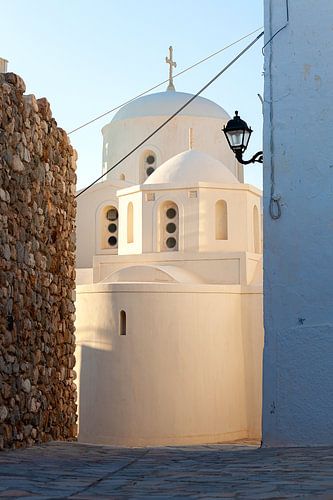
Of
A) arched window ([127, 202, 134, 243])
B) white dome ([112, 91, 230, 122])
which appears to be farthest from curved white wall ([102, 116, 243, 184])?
arched window ([127, 202, 134, 243])

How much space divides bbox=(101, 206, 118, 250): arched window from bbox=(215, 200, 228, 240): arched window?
426cm

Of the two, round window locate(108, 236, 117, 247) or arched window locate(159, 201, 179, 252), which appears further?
round window locate(108, 236, 117, 247)

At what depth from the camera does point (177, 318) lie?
49.6ft

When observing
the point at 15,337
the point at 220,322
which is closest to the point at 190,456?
the point at 15,337

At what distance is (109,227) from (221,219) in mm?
4882

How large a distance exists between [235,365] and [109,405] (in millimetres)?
2891

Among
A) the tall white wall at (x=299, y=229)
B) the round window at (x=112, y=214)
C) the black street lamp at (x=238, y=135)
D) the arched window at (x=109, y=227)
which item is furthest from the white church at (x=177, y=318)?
the tall white wall at (x=299, y=229)

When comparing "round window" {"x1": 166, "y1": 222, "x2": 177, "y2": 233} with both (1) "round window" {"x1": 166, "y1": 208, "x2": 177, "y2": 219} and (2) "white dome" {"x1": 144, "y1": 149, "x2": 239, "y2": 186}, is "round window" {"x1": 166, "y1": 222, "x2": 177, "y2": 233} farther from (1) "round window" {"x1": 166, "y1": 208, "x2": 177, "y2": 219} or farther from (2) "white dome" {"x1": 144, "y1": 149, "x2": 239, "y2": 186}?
(2) "white dome" {"x1": 144, "y1": 149, "x2": 239, "y2": 186}

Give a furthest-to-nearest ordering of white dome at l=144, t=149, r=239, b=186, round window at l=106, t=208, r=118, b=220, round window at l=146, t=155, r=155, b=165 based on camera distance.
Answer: round window at l=146, t=155, r=155, b=165, round window at l=106, t=208, r=118, b=220, white dome at l=144, t=149, r=239, b=186

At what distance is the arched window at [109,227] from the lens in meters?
22.5

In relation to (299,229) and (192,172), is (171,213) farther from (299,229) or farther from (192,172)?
(299,229)

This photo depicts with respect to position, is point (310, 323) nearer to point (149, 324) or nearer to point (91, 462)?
point (91, 462)

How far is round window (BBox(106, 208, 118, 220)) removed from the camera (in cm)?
2308

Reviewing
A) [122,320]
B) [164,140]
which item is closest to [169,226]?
[122,320]
